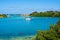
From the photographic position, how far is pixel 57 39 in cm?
556

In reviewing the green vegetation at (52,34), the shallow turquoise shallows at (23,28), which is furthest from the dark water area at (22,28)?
the green vegetation at (52,34)

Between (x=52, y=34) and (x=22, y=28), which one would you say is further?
(x=22, y=28)

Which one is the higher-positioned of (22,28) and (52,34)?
(52,34)

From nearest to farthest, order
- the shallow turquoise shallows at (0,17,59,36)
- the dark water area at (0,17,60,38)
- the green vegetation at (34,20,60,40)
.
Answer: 1. the green vegetation at (34,20,60,40)
2. the dark water area at (0,17,60,38)
3. the shallow turquoise shallows at (0,17,59,36)

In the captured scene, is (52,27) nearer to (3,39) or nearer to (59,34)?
(59,34)

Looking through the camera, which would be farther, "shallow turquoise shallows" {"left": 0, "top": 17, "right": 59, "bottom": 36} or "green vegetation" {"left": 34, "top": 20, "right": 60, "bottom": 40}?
"shallow turquoise shallows" {"left": 0, "top": 17, "right": 59, "bottom": 36}

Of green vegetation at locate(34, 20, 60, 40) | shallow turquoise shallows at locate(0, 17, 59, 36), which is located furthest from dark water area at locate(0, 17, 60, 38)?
green vegetation at locate(34, 20, 60, 40)

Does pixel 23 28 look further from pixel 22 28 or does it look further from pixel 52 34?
pixel 52 34

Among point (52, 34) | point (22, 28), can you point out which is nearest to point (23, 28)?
point (22, 28)

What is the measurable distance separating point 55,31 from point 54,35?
0.52ft

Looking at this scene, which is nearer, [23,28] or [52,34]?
[52,34]

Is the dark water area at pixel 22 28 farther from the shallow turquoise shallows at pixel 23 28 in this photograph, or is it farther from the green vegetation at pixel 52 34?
the green vegetation at pixel 52 34

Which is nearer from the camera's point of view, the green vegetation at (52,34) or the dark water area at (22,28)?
the green vegetation at (52,34)

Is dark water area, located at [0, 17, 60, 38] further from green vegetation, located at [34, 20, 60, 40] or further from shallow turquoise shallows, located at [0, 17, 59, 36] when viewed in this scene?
green vegetation, located at [34, 20, 60, 40]
